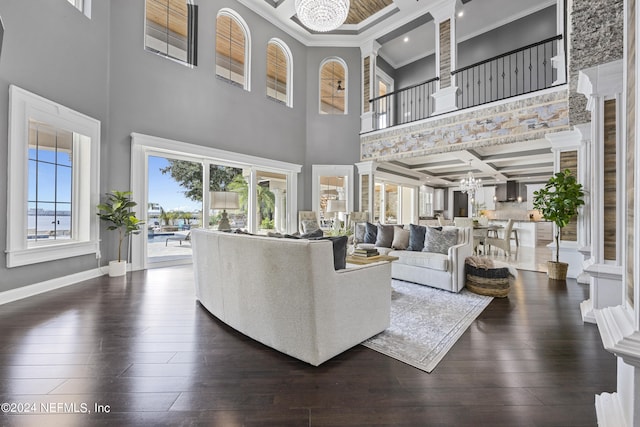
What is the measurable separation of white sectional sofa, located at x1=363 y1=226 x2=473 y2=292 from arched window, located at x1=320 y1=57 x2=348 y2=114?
16.6 feet

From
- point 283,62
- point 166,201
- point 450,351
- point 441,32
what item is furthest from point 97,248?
point 441,32

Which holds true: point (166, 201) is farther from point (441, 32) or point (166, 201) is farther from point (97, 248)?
point (441, 32)

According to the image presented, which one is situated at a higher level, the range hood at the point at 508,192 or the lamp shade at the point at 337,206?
the range hood at the point at 508,192

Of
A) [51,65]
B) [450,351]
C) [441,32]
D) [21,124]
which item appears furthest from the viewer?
[441,32]

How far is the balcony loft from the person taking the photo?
15.8 ft

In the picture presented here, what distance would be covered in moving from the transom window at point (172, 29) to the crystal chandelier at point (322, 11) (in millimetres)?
2486

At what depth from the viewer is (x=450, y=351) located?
2.03 metres

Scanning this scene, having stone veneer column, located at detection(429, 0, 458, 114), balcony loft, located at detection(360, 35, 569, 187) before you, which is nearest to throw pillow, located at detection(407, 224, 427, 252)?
balcony loft, located at detection(360, 35, 569, 187)

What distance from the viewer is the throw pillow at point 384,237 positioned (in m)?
4.51

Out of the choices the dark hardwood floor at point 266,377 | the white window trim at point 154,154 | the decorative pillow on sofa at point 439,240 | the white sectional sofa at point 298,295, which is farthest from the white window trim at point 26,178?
the decorative pillow on sofa at point 439,240

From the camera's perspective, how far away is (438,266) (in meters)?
3.61

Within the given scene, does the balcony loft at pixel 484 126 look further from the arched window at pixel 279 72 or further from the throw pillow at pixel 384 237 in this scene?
the throw pillow at pixel 384 237

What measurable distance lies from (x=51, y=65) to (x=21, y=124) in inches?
37.1

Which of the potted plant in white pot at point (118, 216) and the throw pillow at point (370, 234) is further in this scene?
the throw pillow at point (370, 234)
